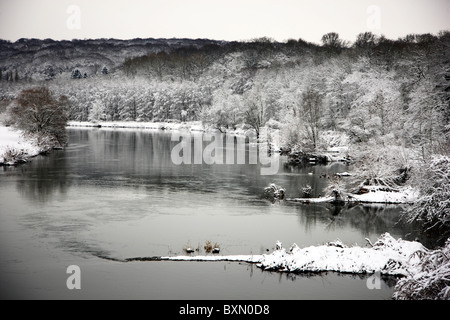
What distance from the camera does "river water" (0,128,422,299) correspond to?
16.3 m

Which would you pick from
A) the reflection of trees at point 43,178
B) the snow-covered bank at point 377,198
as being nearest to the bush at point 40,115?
the reflection of trees at point 43,178

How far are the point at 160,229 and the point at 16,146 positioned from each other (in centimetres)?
3282

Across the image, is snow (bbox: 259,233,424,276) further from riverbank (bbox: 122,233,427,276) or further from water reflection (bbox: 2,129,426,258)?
water reflection (bbox: 2,129,426,258)

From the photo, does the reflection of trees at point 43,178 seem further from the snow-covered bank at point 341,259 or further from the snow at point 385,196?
the snow at point 385,196

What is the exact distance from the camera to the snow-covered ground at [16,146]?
4474 cm

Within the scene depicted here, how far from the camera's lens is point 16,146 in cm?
4897

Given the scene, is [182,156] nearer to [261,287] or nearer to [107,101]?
[261,287]

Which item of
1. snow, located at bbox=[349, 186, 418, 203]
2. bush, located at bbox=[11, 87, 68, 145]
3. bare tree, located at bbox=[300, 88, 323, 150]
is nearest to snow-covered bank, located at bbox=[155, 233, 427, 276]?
snow, located at bbox=[349, 186, 418, 203]

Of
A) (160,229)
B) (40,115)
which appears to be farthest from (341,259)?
(40,115)

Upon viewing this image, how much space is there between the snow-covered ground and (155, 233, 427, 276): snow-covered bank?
3273 cm

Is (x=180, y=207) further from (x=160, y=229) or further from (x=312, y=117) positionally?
Answer: (x=312, y=117)

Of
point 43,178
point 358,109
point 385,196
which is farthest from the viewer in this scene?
point 358,109
